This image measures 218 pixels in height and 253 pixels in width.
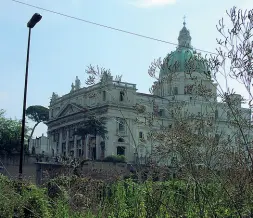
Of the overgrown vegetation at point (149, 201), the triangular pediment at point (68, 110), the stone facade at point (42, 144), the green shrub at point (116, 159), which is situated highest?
the triangular pediment at point (68, 110)

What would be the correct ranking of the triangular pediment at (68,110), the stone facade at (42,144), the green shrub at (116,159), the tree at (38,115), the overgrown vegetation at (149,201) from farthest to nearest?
the tree at (38,115) < the stone facade at (42,144) < the triangular pediment at (68,110) < the green shrub at (116,159) < the overgrown vegetation at (149,201)

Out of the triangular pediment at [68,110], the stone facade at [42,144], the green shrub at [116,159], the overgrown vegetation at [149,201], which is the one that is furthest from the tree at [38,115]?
the overgrown vegetation at [149,201]

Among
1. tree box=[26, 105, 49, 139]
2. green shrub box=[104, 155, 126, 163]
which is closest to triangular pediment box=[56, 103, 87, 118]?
tree box=[26, 105, 49, 139]

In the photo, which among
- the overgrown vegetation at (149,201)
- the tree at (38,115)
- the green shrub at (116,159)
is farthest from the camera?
the tree at (38,115)

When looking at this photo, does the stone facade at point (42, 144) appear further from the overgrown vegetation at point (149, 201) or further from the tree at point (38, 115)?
the overgrown vegetation at point (149, 201)

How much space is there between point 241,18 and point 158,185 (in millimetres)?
3336

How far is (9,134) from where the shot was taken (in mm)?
57500

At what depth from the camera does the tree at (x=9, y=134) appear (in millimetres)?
53125

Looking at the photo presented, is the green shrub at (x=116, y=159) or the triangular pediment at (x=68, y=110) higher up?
the triangular pediment at (x=68, y=110)

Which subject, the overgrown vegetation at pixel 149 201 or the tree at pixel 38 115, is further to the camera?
the tree at pixel 38 115

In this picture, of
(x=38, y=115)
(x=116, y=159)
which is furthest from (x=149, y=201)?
(x=38, y=115)

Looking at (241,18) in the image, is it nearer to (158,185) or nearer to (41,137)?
(158,185)

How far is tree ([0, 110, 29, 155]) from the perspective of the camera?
53.1 meters

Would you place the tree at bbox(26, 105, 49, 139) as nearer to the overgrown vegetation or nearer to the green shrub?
the green shrub
